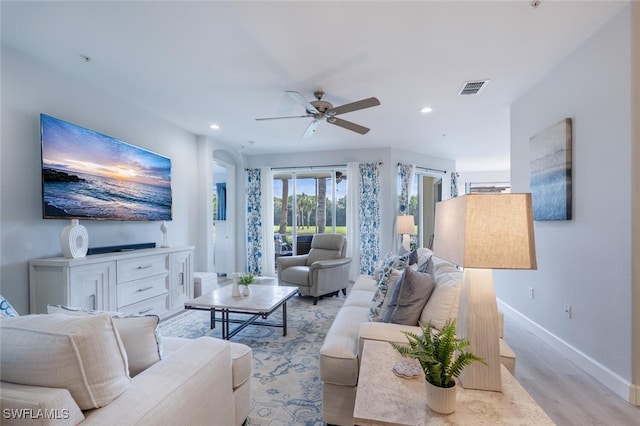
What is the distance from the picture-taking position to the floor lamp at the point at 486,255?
3.34 feet

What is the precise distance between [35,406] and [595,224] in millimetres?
3236

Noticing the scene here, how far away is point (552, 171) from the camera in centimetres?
263

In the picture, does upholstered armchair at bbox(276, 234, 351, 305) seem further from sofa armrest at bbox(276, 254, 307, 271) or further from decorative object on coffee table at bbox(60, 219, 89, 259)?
decorative object on coffee table at bbox(60, 219, 89, 259)

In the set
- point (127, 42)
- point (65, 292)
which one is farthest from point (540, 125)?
point (65, 292)

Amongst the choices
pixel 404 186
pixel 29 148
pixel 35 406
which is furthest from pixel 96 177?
pixel 404 186

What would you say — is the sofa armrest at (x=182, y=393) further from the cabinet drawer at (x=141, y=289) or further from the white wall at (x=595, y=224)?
the white wall at (x=595, y=224)

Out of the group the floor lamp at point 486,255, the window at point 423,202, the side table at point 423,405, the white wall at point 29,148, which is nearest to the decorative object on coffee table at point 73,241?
the white wall at point 29,148

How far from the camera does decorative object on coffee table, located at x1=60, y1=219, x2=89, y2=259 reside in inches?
98.5

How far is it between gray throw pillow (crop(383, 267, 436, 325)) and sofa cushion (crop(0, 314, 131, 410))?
1.44 m

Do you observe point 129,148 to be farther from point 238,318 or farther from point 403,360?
point 403,360

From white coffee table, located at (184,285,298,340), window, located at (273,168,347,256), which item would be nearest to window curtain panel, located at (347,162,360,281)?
window, located at (273,168,347,256)

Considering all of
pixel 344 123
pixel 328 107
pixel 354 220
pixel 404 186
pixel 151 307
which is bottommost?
pixel 151 307

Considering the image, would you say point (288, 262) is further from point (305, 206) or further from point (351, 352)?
point (351, 352)

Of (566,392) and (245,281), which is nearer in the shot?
(566,392)
